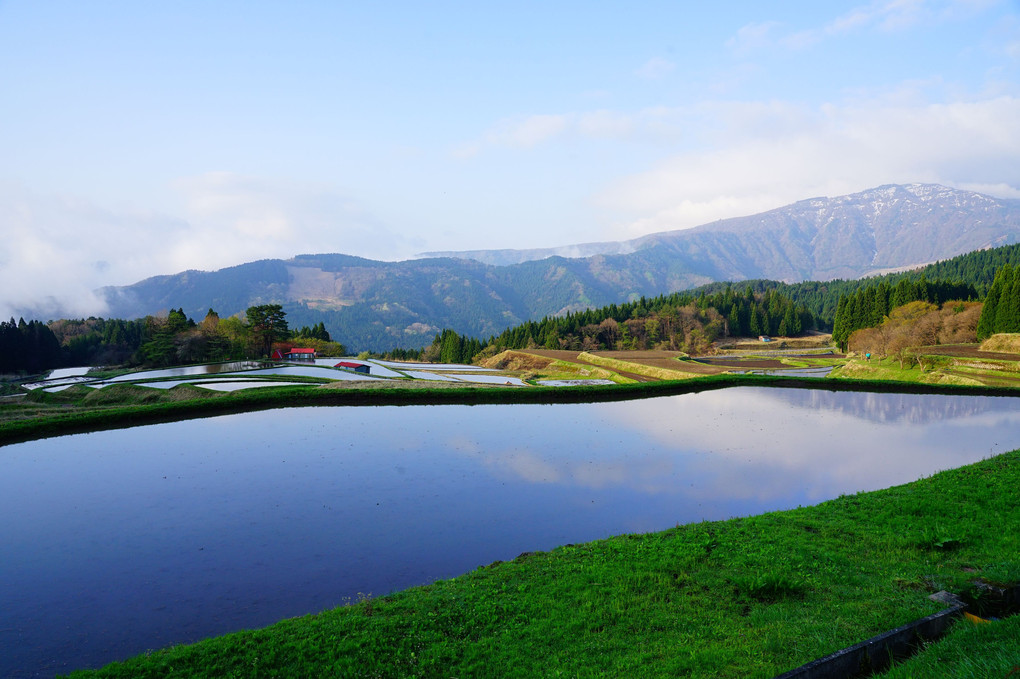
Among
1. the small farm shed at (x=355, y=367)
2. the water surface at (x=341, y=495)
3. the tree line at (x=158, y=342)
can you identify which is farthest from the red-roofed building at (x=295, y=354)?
the water surface at (x=341, y=495)

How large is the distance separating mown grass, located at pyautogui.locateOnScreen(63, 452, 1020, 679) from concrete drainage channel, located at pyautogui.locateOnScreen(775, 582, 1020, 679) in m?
0.37

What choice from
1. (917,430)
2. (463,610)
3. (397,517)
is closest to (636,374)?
(917,430)

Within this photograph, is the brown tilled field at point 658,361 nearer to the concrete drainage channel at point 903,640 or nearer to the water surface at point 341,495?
the water surface at point 341,495

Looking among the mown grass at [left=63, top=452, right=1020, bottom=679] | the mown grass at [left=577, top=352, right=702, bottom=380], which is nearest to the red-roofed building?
the mown grass at [left=577, top=352, right=702, bottom=380]

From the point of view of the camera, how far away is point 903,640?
259 inches

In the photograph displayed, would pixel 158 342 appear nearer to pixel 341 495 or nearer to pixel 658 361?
pixel 658 361

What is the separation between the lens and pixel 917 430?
2291 cm

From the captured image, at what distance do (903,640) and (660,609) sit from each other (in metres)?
3.11

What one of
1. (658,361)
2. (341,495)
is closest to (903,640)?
(341,495)

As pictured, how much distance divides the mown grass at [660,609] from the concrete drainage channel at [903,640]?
374 mm

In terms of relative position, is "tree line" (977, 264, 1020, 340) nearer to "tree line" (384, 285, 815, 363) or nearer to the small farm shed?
"tree line" (384, 285, 815, 363)

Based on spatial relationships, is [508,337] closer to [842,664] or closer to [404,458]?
[404,458]

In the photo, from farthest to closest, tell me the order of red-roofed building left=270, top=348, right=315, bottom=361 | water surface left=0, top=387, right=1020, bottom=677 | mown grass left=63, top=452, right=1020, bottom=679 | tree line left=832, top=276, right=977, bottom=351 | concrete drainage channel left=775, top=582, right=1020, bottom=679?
tree line left=832, top=276, right=977, bottom=351, red-roofed building left=270, top=348, right=315, bottom=361, water surface left=0, top=387, right=1020, bottom=677, mown grass left=63, top=452, right=1020, bottom=679, concrete drainage channel left=775, top=582, right=1020, bottom=679

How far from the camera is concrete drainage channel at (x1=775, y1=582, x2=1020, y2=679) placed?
5988 millimetres
